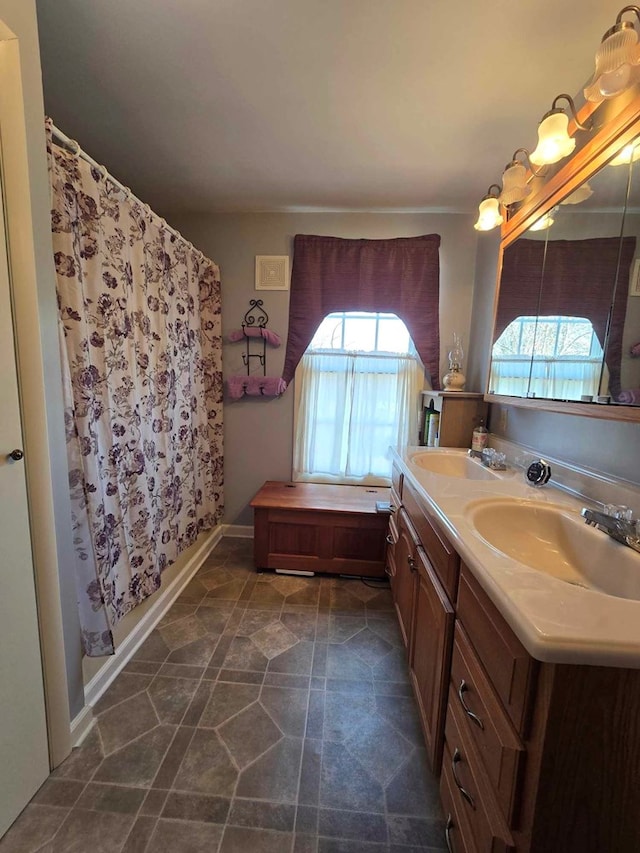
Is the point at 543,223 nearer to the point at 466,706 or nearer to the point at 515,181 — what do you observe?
the point at 515,181

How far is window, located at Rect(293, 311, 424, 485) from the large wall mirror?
92 centimetres

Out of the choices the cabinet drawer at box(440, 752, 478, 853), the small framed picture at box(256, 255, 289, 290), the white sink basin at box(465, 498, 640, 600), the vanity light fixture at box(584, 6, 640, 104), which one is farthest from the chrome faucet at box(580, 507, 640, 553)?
the small framed picture at box(256, 255, 289, 290)

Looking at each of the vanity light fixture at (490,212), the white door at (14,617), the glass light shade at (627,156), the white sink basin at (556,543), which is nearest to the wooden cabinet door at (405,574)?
the white sink basin at (556,543)

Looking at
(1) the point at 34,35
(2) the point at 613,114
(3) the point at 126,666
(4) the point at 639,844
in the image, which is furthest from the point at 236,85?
(3) the point at 126,666

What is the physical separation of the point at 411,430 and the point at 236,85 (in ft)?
6.89

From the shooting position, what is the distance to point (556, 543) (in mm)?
1018

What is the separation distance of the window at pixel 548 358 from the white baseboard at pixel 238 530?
205 centimetres

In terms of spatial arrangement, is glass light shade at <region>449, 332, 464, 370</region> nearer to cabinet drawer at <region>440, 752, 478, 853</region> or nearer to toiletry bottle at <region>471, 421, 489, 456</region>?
toiletry bottle at <region>471, 421, 489, 456</region>

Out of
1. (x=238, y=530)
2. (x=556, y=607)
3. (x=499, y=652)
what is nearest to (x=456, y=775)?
(x=499, y=652)

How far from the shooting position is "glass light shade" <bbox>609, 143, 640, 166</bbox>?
3.10ft

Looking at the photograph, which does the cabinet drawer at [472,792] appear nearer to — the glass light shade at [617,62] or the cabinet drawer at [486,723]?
the cabinet drawer at [486,723]

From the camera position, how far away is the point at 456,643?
2.89 feet

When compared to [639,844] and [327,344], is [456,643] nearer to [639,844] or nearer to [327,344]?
[639,844]

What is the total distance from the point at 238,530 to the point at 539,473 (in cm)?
218
